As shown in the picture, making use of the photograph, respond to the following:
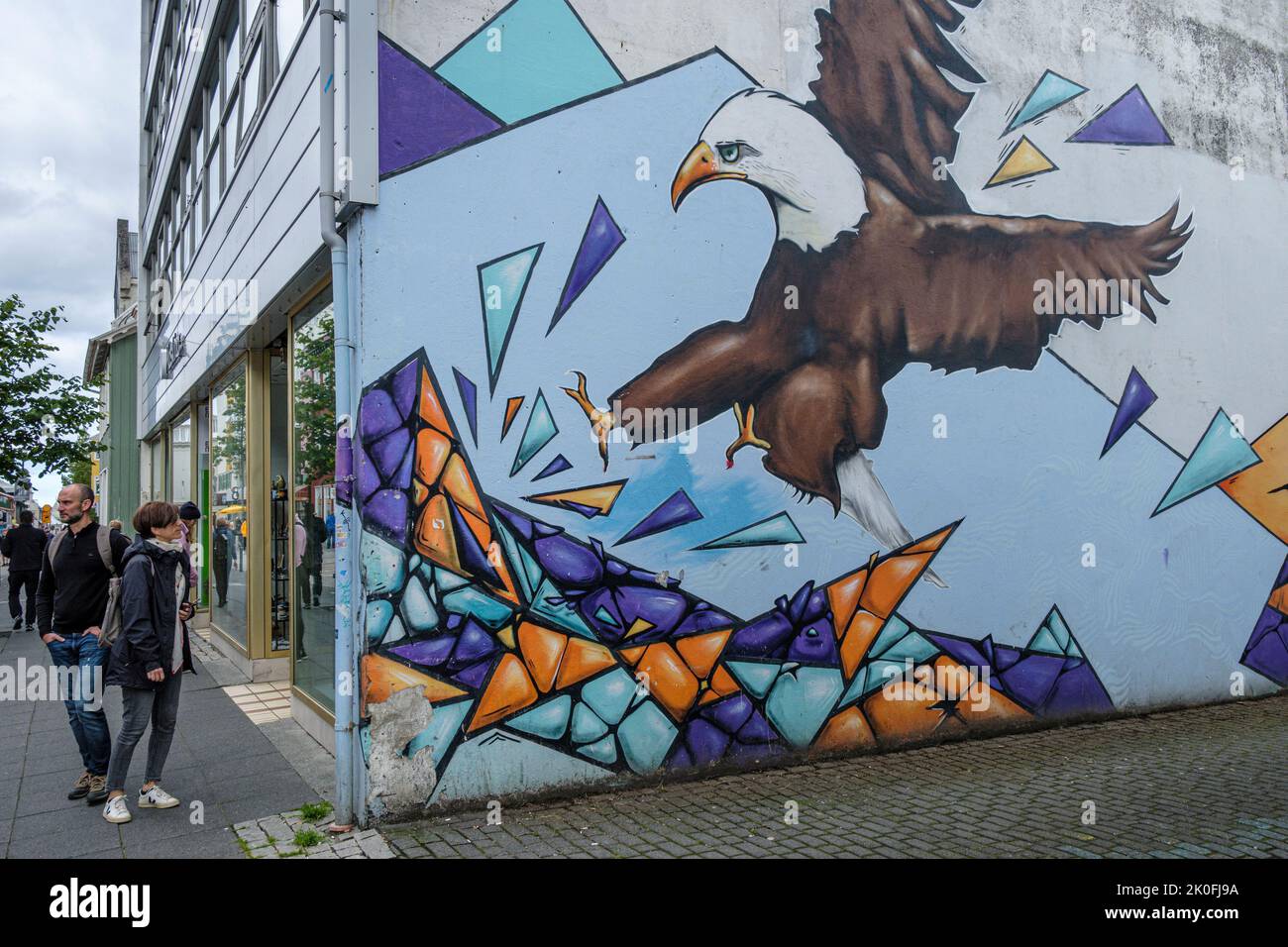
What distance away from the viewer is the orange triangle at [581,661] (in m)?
5.62

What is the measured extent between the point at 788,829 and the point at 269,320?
5.85m

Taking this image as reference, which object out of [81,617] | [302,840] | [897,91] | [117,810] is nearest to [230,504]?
[81,617]

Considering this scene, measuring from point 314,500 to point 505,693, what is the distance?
2.78m

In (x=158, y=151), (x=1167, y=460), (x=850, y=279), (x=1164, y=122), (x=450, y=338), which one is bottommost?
(x=1167, y=460)

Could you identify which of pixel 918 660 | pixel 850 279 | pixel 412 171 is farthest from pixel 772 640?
pixel 412 171

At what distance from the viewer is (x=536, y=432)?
223 inches

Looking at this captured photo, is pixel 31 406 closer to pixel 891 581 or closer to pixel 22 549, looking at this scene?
pixel 22 549

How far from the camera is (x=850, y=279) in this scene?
6.82 metres

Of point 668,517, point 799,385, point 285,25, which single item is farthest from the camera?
point 285,25

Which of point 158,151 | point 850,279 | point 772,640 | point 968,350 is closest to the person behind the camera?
point 772,640

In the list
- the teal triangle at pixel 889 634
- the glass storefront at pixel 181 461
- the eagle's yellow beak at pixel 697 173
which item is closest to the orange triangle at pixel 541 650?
the teal triangle at pixel 889 634

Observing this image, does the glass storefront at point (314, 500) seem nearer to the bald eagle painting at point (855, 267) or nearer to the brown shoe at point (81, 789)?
the brown shoe at point (81, 789)

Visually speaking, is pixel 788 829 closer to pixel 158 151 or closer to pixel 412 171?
pixel 412 171

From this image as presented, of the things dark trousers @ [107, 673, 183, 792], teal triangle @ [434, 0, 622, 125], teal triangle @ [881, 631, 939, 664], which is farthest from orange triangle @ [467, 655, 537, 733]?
teal triangle @ [434, 0, 622, 125]
